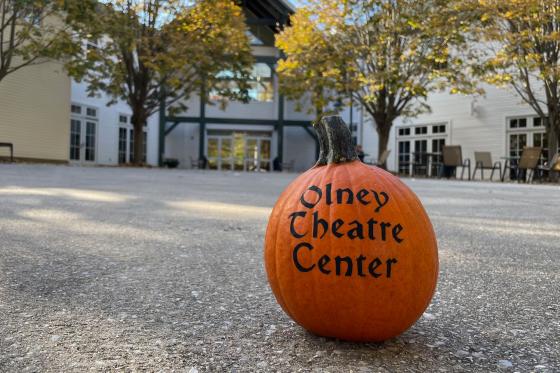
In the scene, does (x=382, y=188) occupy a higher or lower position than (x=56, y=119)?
lower

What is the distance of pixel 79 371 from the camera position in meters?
1.11

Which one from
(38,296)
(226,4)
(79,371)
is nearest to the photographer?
(79,371)

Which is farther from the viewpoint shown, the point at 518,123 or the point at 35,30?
the point at 518,123

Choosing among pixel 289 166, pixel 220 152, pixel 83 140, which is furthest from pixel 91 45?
pixel 289 166

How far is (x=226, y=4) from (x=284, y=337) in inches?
725

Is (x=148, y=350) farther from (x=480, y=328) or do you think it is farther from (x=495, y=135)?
(x=495, y=135)

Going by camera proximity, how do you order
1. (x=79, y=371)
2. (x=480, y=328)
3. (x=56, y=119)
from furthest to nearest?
(x=56, y=119), (x=480, y=328), (x=79, y=371)

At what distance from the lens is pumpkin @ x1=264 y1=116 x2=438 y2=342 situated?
1221 millimetres

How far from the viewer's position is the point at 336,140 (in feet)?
4.54

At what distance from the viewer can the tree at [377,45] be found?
15.7 meters

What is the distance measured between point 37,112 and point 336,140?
66.5 feet

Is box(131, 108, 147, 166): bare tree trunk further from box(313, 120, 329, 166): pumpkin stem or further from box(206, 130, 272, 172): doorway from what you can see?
box(313, 120, 329, 166): pumpkin stem

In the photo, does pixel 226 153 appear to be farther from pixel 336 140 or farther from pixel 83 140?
pixel 336 140

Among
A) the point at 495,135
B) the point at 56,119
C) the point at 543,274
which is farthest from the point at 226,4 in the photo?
the point at 543,274
